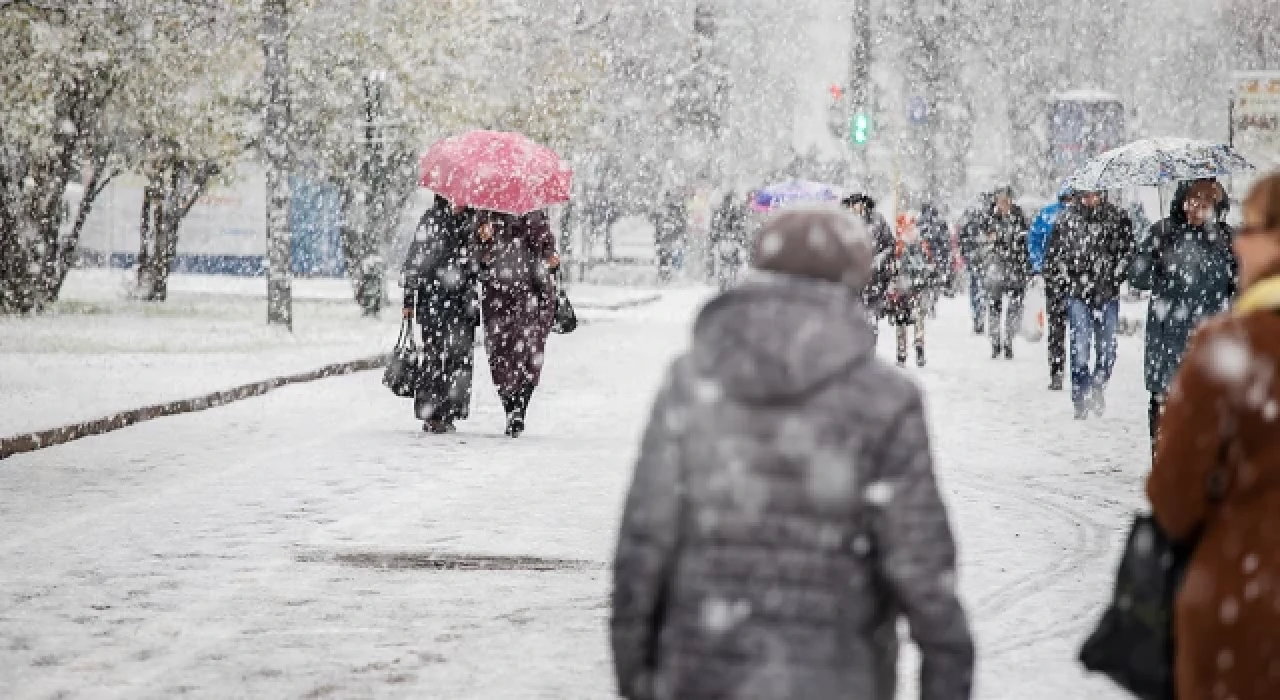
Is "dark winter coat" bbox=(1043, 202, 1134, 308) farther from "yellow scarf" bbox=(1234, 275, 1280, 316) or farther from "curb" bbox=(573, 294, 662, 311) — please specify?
"curb" bbox=(573, 294, 662, 311)

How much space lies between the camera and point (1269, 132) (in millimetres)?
26516

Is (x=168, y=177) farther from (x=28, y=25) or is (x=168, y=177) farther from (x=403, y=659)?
(x=403, y=659)

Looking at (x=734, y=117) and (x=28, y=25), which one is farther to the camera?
(x=734, y=117)

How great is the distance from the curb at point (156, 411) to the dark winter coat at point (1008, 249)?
745 cm

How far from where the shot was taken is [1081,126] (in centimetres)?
5169

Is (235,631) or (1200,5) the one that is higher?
(1200,5)

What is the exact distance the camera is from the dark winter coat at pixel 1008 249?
24453 millimetres

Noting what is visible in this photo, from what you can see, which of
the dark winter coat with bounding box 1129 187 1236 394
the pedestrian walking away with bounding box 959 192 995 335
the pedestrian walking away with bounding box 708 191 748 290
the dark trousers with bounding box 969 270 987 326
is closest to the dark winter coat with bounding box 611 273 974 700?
the dark winter coat with bounding box 1129 187 1236 394

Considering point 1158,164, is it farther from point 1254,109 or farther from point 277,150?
point 277,150

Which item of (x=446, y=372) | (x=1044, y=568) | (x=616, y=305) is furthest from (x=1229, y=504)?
(x=616, y=305)

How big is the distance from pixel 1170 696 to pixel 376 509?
8.01 meters

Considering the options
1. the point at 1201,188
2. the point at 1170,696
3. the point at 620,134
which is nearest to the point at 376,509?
the point at 1201,188

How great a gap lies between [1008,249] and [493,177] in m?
10.9

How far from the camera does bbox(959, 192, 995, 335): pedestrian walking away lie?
30.0m
